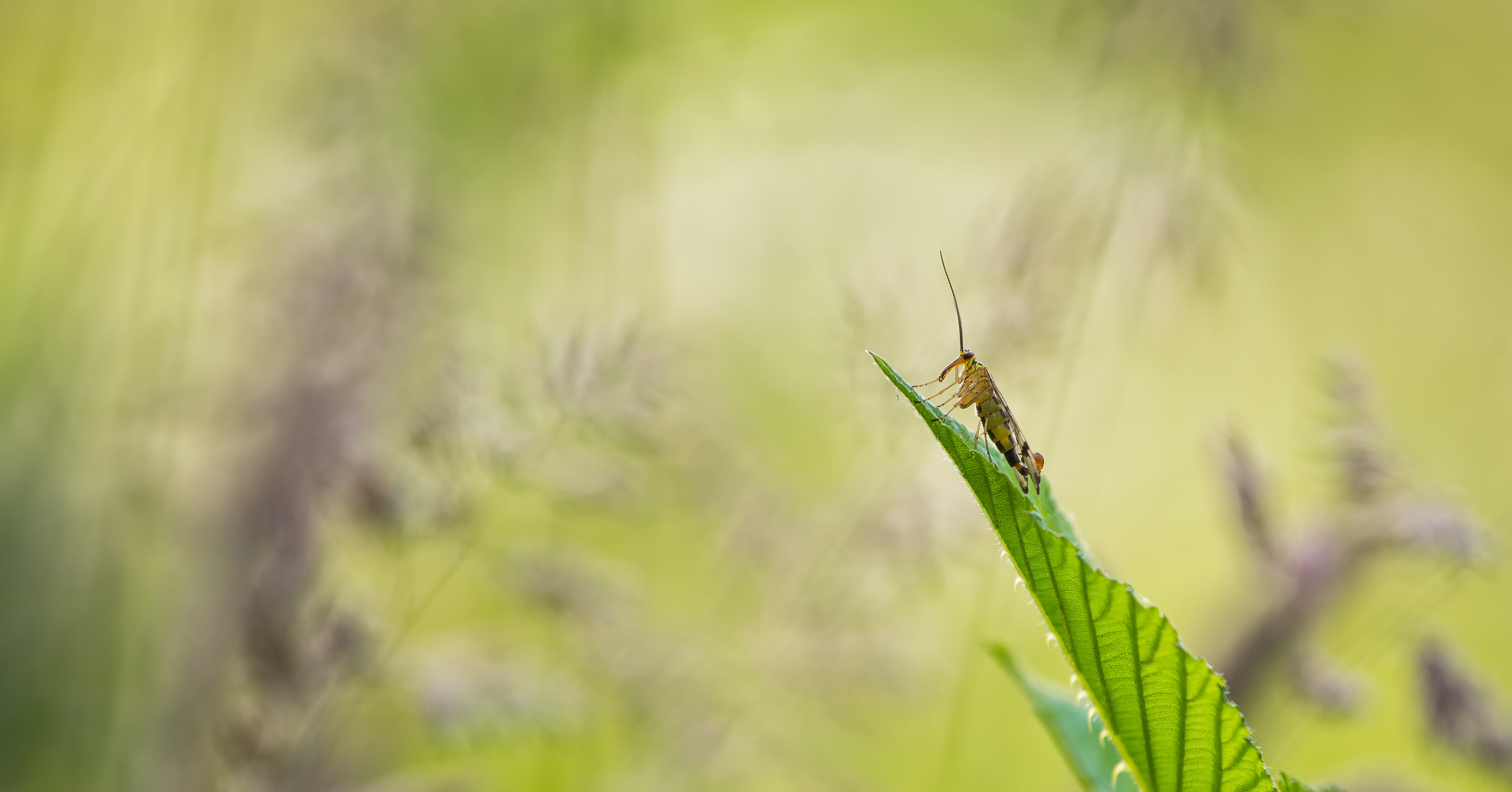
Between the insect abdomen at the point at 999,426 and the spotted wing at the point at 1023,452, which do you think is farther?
the insect abdomen at the point at 999,426

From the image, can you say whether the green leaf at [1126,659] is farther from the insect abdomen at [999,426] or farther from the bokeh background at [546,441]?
the bokeh background at [546,441]

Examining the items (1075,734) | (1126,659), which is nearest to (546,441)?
(1075,734)

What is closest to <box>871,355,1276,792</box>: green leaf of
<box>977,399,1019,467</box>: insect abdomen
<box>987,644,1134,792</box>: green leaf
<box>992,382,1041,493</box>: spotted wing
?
<box>987,644,1134,792</box>: green leaf

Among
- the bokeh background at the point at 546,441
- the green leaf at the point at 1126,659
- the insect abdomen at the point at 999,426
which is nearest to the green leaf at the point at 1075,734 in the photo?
the green leaf at the point at 1126,659

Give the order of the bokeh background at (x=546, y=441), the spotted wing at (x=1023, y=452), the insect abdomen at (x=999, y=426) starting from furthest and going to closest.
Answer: the bokeh background at (x=546, y=441), the insect abdomen at (x=999, y=426), the spotted wing at (x=1023, y=452)

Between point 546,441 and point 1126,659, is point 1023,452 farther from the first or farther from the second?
point 546,441

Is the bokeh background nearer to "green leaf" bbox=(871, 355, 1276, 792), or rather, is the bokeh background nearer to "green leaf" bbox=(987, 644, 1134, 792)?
"green leaf" bbox=(987, 644, 1134, 792)

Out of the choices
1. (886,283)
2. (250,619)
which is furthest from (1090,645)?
(886,283)
